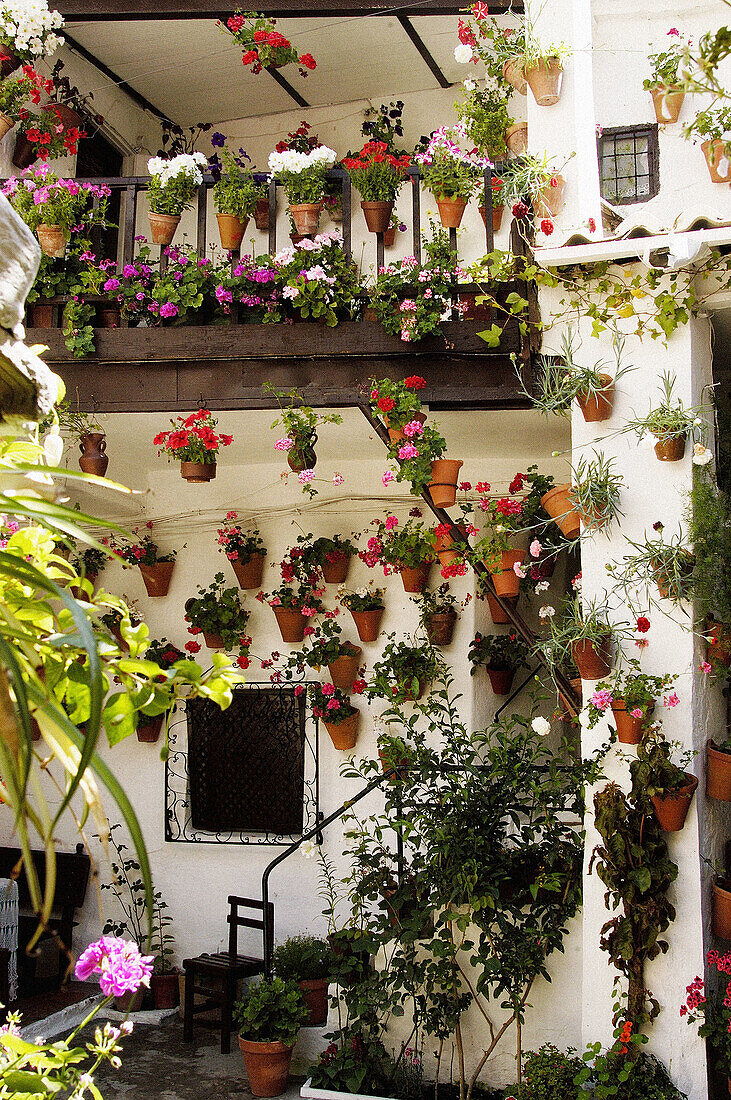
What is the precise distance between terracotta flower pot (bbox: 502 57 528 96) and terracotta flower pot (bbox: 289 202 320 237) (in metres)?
1.15

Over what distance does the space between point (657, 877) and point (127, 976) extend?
2574 millimetres

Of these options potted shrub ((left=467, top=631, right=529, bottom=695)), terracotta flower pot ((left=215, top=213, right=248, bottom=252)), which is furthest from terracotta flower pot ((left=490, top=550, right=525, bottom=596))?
terracotta flower pot ((left=215, top=213, right=248, bottom=252))

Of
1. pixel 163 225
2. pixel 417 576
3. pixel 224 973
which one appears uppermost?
pixel 163 225

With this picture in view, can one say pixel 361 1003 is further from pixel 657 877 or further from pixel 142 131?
pixel 142 131

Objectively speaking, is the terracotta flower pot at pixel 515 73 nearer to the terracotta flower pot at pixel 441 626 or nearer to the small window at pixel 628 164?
the small window at pixel 628 164

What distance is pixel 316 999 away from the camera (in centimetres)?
605

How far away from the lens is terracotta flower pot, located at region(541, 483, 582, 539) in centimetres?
452

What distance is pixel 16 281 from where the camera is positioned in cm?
134

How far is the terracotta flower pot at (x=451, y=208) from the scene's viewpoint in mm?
5156

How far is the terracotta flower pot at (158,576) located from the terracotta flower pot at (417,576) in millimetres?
1803

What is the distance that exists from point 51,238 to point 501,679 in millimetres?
3721

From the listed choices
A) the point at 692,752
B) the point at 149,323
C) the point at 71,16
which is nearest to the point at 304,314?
the point at 149,323

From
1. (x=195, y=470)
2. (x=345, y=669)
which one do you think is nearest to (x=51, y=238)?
(x=195, y=470)

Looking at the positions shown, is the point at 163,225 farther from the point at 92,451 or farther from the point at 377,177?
the point at 92,451
